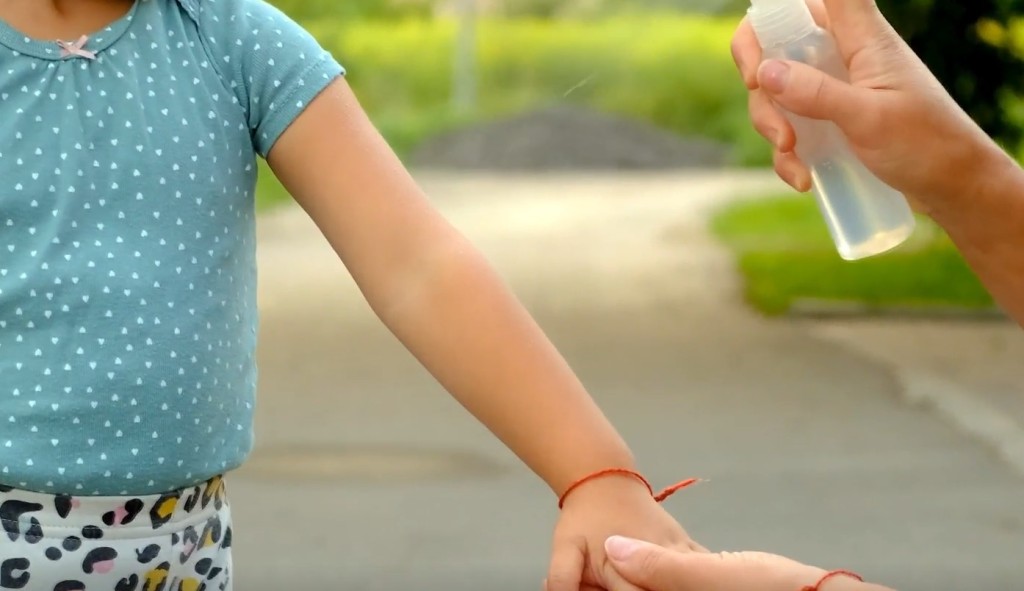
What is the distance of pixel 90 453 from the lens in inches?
54.1

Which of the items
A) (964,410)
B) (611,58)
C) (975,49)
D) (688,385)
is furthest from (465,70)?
(611,58)

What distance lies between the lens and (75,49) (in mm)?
1407

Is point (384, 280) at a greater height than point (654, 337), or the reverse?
point (384, 280)

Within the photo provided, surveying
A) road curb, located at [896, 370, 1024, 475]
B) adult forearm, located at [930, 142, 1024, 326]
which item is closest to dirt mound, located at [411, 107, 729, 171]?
road curb, located at [896, 370, 1024, 475]

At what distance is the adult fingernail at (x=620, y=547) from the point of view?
1390mm

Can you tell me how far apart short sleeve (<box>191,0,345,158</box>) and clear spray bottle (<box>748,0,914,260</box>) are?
39 cm

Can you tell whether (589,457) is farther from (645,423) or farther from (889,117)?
(645,423)

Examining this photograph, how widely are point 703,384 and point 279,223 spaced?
9793 mm

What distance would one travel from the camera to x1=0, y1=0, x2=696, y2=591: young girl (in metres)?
1.38

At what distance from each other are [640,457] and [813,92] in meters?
4.50

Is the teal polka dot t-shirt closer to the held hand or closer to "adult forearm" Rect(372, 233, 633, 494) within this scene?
"adult forearm" Rect(372, 233, 633, 494)

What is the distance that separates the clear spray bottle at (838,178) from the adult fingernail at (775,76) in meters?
0.04

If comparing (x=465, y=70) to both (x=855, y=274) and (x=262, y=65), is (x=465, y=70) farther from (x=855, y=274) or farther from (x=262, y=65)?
(x=262, y=65)

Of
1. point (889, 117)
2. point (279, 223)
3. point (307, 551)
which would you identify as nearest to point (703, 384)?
point (307, 551)
